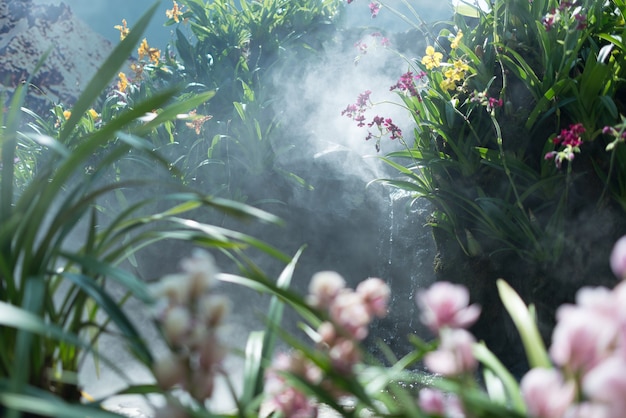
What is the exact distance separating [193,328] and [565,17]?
2.23m

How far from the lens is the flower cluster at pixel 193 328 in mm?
583

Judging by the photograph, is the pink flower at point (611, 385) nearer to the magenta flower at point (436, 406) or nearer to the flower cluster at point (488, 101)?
the magenta flower at point (436, 406)

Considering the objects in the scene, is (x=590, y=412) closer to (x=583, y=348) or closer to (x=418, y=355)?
(x=583, y=348)

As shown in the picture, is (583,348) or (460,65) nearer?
(583,348)

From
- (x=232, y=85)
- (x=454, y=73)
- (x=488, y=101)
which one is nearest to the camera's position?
(x=488, y=101)

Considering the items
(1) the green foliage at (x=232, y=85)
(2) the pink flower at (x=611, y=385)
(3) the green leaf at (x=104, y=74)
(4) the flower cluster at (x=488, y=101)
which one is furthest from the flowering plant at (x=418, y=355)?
(1) the green foliage at (x=232, y=85)

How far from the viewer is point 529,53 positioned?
2.69 meters

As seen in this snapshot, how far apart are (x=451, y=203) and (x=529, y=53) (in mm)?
729

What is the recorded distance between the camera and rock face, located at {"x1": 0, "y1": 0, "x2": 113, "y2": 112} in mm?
7285

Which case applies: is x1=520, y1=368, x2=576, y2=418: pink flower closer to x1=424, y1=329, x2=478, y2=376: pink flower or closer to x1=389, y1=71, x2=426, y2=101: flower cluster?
x1=424, y1=329, x2=478, y2=376: pink flower

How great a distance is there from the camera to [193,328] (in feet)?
1.94

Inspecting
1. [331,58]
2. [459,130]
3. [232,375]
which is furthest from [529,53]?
[331,58]

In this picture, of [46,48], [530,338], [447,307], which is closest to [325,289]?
[447,307]

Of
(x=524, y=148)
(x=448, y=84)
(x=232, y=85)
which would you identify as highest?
(x=232, y=85)
